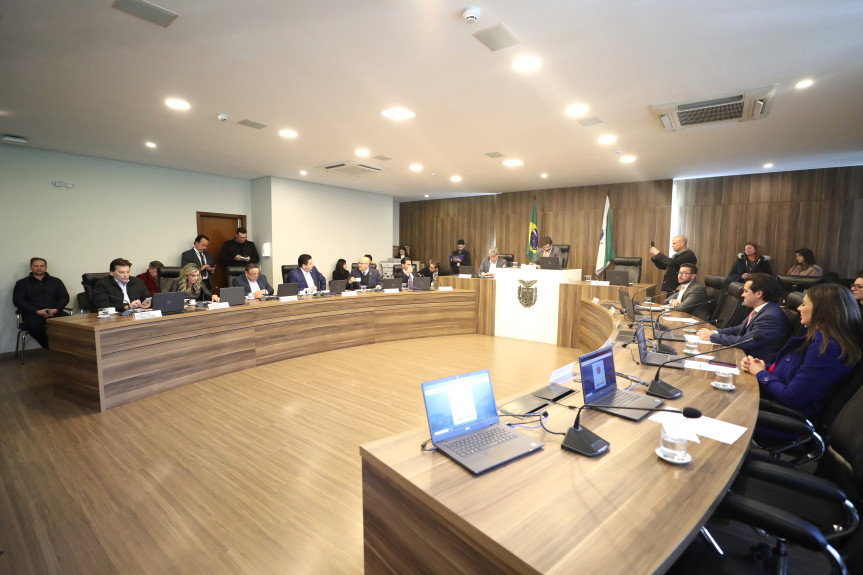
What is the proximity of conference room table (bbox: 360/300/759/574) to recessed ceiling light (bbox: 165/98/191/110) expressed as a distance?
394 centimetres

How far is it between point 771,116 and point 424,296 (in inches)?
185

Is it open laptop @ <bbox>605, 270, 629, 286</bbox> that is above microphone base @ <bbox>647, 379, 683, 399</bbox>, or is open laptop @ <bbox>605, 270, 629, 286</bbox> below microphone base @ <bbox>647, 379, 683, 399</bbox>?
above

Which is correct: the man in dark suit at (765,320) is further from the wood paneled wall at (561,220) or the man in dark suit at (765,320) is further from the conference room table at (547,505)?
the wood paneled wall at (561,220)

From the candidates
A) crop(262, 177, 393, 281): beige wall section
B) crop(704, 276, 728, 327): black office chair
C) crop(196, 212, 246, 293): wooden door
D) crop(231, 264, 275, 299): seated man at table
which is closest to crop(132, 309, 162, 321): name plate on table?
crop(231, 264, 275, 299): seated man at table

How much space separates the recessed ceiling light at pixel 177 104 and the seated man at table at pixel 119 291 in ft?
5.70

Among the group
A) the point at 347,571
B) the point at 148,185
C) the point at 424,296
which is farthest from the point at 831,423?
the point at 148,185

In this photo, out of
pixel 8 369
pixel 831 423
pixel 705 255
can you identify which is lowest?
pixel 8 369

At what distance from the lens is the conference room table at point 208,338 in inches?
138

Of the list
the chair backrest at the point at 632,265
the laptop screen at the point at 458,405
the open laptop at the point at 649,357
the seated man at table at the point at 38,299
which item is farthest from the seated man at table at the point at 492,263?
the seated man at table at the point at 38,299

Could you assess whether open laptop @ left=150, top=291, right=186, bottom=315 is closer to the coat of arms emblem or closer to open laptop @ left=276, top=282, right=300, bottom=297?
open laptop @ left=276, top=282, right=300, bottom=297

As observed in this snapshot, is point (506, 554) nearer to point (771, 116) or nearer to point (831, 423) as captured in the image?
point (831, 423)

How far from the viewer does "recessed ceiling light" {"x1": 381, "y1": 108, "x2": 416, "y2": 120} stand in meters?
3.94

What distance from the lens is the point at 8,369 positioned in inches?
189

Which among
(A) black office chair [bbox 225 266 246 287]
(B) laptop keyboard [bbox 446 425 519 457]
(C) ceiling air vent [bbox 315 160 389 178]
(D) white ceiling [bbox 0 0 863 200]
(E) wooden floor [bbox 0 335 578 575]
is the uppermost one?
(C) ceiling air vent [bbox 315 160 389 178]
